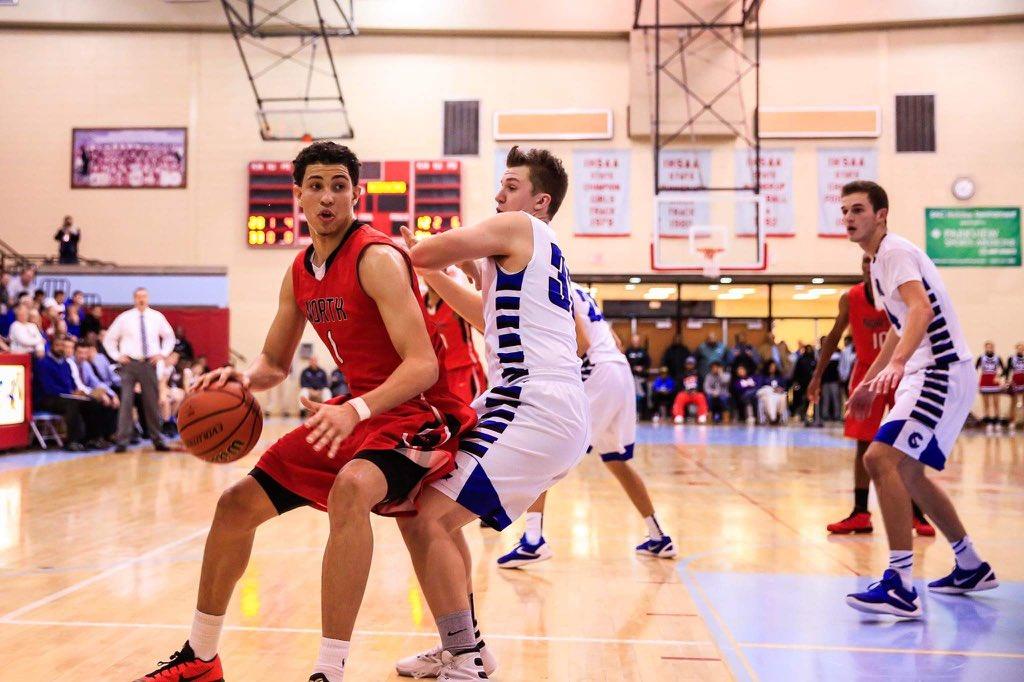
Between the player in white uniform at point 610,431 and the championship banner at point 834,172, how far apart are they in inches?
548

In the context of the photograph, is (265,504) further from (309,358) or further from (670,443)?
(309,358)

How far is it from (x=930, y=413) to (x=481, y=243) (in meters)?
2.34

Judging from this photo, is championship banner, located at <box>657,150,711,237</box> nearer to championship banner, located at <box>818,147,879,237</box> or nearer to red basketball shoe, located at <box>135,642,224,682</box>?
championship banner, located at <box>818,147,879,237</box>

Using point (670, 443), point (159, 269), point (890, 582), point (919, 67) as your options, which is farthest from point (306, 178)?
point (919, 67)

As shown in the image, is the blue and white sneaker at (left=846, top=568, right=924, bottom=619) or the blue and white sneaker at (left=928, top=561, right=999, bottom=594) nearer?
the blue and white sneaker at (left=846, top=568, right=924, bottom=619)

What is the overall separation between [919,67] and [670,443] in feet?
33.1

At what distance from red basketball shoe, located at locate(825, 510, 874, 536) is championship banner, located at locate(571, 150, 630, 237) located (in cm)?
1238

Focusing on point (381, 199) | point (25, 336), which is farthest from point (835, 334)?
point (381, 199)

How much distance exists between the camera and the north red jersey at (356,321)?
2766 millimetres

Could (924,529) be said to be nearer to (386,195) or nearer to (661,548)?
(661,548)

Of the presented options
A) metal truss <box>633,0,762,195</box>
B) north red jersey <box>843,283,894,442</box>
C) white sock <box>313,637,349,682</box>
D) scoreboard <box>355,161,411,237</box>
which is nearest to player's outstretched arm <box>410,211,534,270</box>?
white sock <box>313,637,349,682</box>

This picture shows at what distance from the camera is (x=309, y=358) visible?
17.6 meters

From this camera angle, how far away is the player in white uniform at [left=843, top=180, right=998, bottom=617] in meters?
3.86

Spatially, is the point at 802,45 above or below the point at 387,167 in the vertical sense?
above
